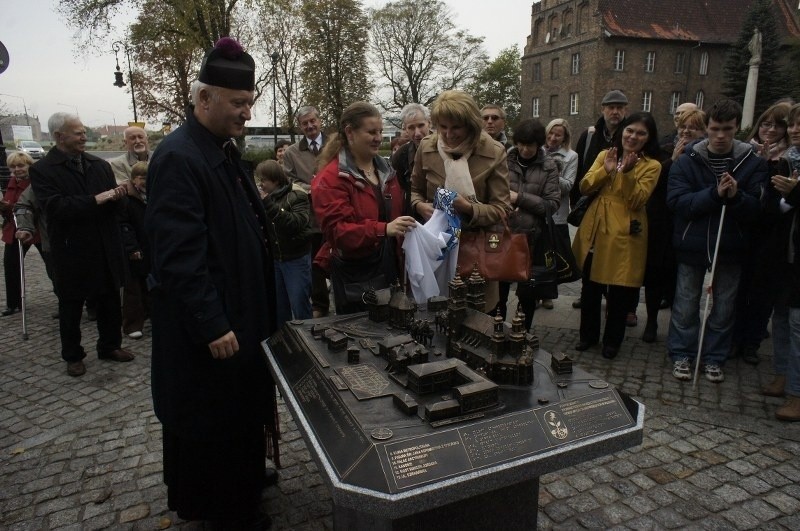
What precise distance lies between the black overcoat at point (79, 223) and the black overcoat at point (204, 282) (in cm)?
287

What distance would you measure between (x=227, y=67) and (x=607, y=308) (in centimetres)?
433

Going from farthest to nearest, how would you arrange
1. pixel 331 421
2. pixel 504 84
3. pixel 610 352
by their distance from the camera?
pixel 504 84 < pixel 610 352 < pixel 331 421

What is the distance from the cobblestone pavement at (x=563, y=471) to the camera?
120 inches

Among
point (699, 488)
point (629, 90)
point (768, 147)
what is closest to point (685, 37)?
point (629, 90)

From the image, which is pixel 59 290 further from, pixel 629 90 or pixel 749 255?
pixel 629 90

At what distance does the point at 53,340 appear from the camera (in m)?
6.29

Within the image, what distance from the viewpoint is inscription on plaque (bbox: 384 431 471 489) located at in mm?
1755

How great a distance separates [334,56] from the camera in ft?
104

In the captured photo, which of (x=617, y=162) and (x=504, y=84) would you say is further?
(x=504, y=84)

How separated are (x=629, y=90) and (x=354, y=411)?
143 ft

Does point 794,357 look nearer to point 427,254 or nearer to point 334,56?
point 427,254

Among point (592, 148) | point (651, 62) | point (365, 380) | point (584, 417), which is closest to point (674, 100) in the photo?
point (651, 62)

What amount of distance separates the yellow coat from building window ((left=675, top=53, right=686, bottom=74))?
42424mm

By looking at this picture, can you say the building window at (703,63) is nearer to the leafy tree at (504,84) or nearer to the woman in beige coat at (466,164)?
the leafy tree at (504,84)
